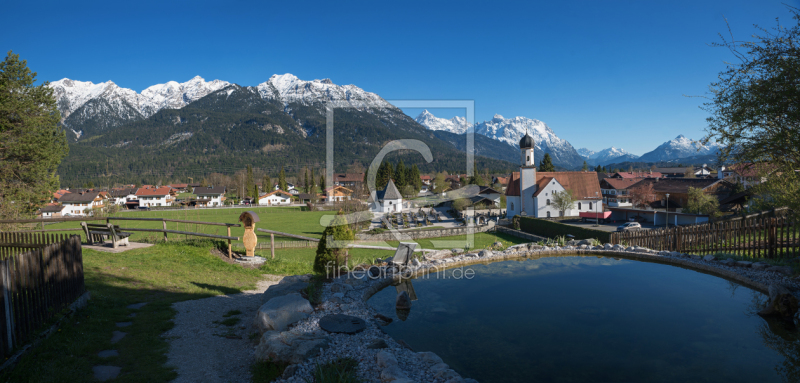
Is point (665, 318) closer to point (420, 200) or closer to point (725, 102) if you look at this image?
point (725, 102)

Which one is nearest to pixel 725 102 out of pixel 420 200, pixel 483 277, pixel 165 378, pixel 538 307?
pixel 538 307

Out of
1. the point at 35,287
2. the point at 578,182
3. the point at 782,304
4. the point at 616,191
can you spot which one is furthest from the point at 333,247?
the point at 616,191

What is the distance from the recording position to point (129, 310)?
6234 mm

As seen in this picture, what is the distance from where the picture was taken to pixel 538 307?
6797 mm

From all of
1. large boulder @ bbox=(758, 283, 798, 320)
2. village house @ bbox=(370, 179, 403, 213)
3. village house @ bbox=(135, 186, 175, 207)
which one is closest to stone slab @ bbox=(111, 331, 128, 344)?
large boulder @ bbox=(758, 283, 798, 320)

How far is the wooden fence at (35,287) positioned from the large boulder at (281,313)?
2.69m

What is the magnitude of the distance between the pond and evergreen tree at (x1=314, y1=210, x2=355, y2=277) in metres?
1.32

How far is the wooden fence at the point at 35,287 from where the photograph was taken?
419cm

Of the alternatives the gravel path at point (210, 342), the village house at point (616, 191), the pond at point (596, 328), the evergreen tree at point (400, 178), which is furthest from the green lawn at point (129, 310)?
the evergreen tree at point (400, 178)

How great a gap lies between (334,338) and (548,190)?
138 ft

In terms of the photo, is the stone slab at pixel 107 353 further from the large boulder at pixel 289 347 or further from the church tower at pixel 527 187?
the church tower at pixel 527 187

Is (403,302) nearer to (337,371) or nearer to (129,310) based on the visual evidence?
(337,371)

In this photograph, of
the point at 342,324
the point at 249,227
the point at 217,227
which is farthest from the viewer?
the point at 217,227

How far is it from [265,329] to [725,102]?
9433mm
